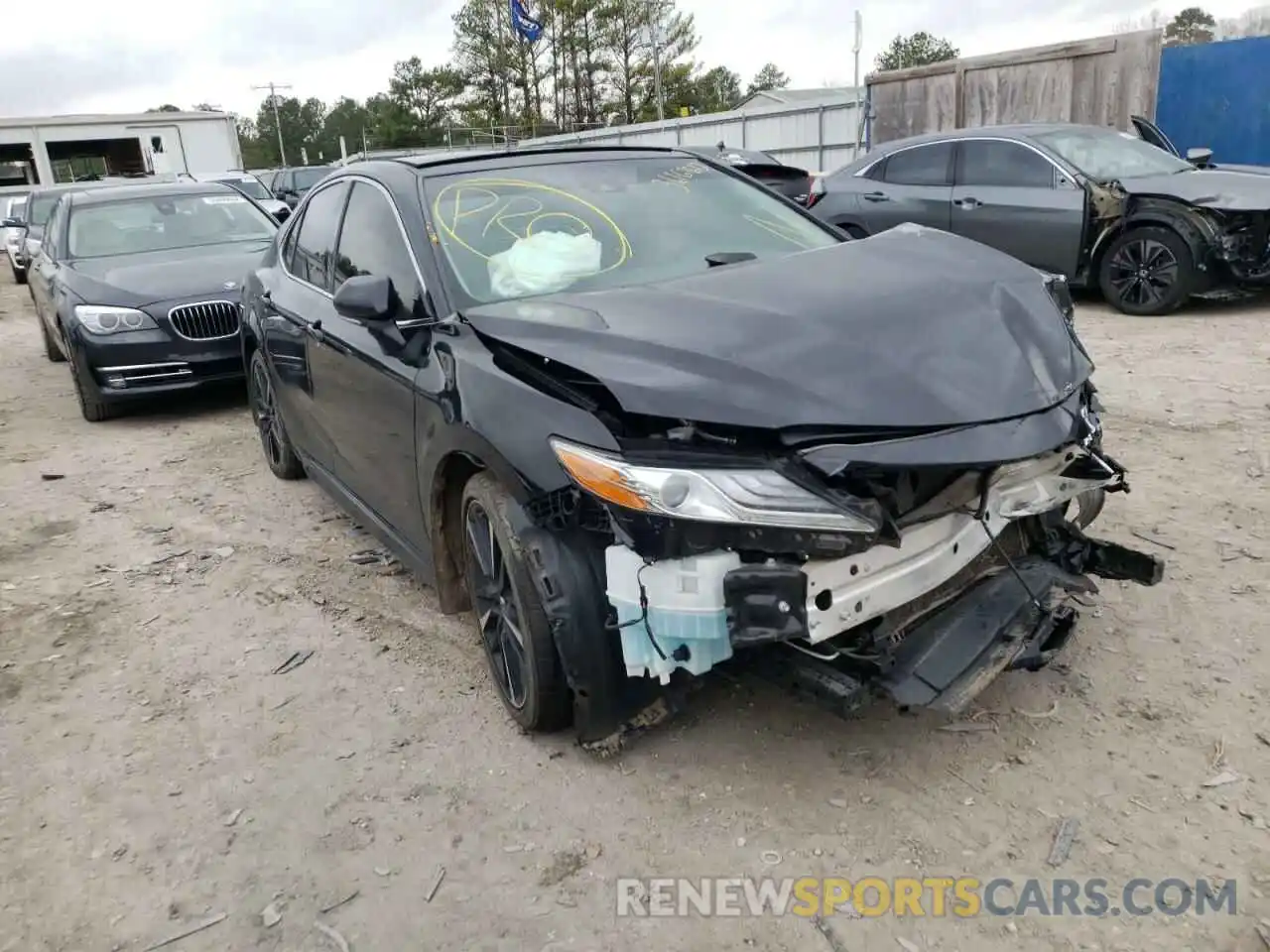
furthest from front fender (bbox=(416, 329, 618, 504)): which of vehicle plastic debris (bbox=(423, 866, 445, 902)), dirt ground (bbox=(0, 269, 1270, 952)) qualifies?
vehicle plastic debris (bbox=(423, 866, 445, 902))

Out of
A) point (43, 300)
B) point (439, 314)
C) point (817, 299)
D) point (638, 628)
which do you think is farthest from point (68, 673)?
point (43, 300)

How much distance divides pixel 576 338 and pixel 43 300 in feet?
28.9

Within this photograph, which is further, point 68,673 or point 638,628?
point 68,673

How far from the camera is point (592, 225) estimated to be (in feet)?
11.8

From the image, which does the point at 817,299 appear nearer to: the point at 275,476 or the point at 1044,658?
the point at 1044,658

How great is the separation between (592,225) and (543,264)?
1.02ft

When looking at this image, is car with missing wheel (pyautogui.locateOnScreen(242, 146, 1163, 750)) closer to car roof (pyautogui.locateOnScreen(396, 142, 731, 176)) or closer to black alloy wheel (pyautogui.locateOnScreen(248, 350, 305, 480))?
car roof (pyautogui.locateOnScreen(396, 142, 731, 176))

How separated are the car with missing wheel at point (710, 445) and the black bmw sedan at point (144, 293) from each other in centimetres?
417

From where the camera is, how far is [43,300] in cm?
948

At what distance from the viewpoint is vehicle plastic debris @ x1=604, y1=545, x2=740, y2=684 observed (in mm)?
2408

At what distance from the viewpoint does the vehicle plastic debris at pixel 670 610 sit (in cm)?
241

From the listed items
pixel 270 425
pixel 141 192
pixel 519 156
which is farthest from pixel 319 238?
pixel 141 192

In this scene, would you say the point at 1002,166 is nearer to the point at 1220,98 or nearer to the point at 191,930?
the point at 1220,98

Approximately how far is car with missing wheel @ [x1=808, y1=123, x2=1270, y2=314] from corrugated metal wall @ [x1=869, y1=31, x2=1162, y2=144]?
17.4ft
